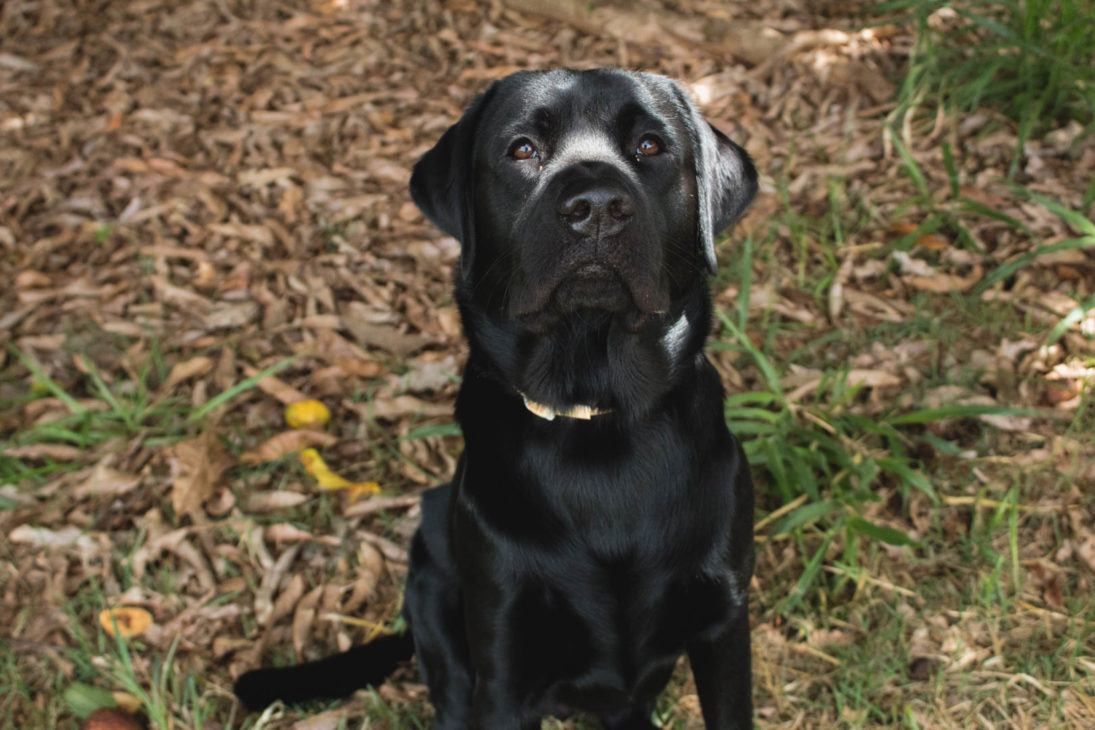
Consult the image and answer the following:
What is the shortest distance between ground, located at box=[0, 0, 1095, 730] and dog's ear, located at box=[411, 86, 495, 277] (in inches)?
49.3

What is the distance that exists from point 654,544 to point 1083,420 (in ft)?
5.84

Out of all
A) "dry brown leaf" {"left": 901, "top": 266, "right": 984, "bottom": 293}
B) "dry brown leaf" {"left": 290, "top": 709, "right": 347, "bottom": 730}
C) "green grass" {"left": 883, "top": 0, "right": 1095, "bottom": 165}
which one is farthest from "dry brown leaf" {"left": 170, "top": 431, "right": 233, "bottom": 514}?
"green grass" {"left": 883, "top": 0, "right": 1095, "bottom": 165}

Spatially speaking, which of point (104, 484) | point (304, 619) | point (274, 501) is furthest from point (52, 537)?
point (304, 619)

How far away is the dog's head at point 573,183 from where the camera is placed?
1935mm

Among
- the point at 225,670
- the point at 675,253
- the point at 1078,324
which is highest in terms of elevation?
the point at 675,253

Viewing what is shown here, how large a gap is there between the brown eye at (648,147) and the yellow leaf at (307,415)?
180 centimetres

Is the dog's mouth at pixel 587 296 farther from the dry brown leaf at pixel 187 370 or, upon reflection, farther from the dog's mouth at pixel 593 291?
the dry brown leaf at pixel 187 370

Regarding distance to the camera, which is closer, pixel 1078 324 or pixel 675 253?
pixel 675 253

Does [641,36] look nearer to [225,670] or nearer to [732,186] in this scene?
[732,186]

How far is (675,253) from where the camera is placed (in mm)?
2055

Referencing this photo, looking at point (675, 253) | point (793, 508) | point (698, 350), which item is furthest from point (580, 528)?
point (793, 508)

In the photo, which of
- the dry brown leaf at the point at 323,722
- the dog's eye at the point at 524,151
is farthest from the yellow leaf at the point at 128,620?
the dog's eye at the point at 524,151

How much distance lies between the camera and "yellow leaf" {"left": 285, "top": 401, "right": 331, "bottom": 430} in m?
3.47

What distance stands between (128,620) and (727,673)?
180 centimetres
